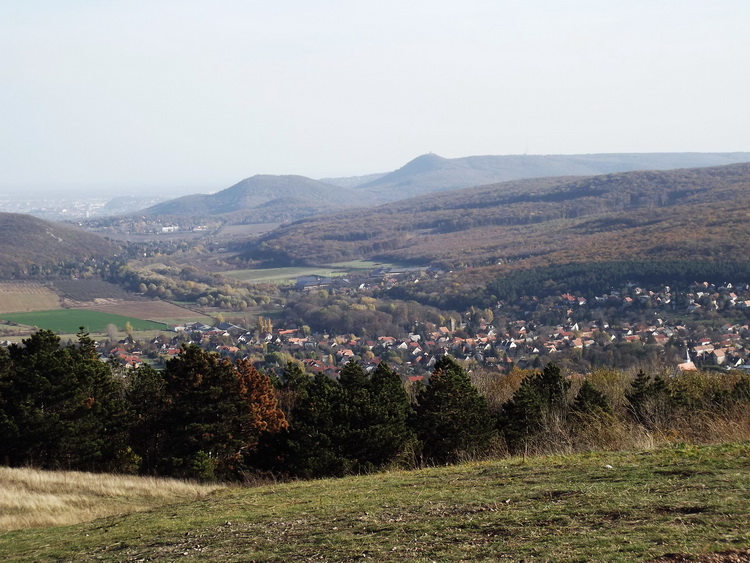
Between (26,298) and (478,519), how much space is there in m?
93.8

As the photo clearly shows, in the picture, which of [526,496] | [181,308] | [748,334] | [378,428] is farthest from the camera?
[181,308]

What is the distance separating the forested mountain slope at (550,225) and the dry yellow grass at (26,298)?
48017 mm

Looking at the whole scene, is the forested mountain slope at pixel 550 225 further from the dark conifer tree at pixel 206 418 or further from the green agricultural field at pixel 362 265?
the dark conifer tree at pixel 206 418

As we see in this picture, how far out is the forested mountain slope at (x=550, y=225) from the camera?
87.9 metres

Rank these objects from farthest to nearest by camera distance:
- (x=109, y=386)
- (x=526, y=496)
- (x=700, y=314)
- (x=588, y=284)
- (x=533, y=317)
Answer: (x=588, y=284) < (x=533, y=317) < (x=700, y=314) < (x=109, y=386) < (x=526, y=496)

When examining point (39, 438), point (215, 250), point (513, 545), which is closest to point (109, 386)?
point (39, 438)

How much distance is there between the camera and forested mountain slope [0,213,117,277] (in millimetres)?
113875

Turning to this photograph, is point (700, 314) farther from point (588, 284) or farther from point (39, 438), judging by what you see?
point (39, 438)

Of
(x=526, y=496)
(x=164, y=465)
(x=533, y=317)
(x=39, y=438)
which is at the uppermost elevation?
(x=526, y=496)

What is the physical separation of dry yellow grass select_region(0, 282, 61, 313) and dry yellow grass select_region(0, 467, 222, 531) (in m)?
73.7

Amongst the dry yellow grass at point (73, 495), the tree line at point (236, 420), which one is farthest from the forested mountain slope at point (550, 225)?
the dry yellow grass at point (73, 495)

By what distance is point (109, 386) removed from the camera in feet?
65.7

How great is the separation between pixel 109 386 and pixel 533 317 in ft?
177

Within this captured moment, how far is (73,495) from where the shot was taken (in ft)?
40.9
